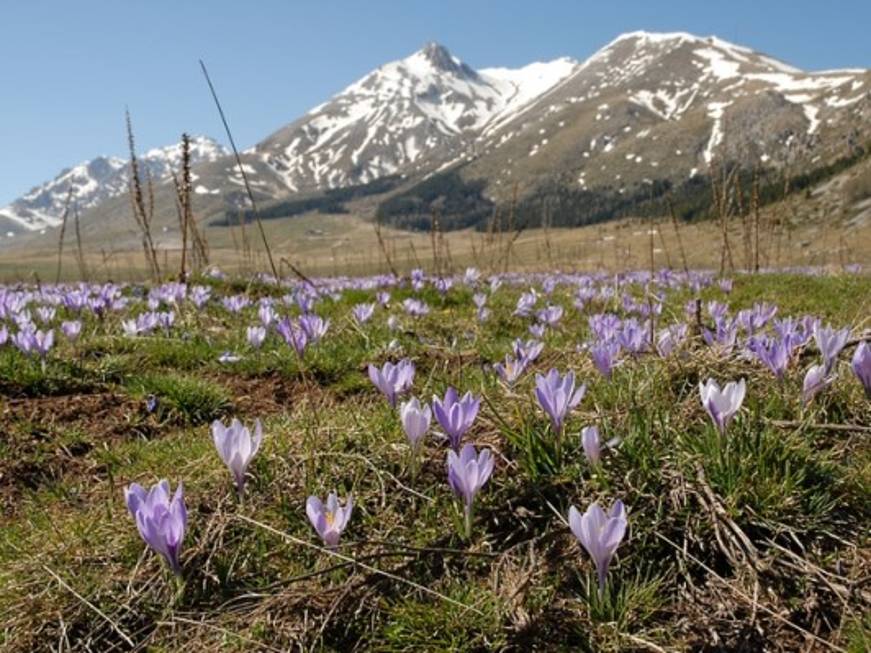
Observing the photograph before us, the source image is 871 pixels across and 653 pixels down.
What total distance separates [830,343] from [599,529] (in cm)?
169

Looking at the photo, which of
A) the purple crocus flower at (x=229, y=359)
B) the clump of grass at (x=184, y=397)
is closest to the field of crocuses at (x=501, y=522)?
the clump of grass at (x=184, y=397)

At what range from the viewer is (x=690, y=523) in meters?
2.36

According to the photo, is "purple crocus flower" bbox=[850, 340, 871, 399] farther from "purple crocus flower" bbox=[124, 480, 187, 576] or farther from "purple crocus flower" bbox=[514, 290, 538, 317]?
"purple crocus flower" bbox=[514, 290, 538, 317]

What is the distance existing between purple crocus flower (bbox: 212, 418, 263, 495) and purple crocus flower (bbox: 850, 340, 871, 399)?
7.45 feet

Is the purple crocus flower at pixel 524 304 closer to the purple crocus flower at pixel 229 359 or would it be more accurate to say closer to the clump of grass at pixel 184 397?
the purple crocus flower at pixel 229 359

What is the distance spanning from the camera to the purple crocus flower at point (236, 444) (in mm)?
2396

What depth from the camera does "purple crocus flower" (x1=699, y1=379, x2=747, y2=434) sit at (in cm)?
242

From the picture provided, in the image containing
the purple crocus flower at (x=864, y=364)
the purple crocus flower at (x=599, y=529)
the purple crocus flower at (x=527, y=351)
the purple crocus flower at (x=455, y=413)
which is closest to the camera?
the purple crocus flower at (x=599, y=529)

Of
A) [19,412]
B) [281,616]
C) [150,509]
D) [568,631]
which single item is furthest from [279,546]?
[19,412]

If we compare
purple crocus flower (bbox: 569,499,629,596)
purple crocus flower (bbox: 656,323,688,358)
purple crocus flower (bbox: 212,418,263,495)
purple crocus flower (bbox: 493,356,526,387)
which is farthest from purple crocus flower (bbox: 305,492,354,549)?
purple crocus flower (bbox: 656,323,688,358)

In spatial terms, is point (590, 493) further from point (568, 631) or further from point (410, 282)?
point (410, 282)

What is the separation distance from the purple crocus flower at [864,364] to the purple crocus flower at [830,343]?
0.67 feet

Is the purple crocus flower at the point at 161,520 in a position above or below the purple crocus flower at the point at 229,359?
above

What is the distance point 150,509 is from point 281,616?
52 centimetres
